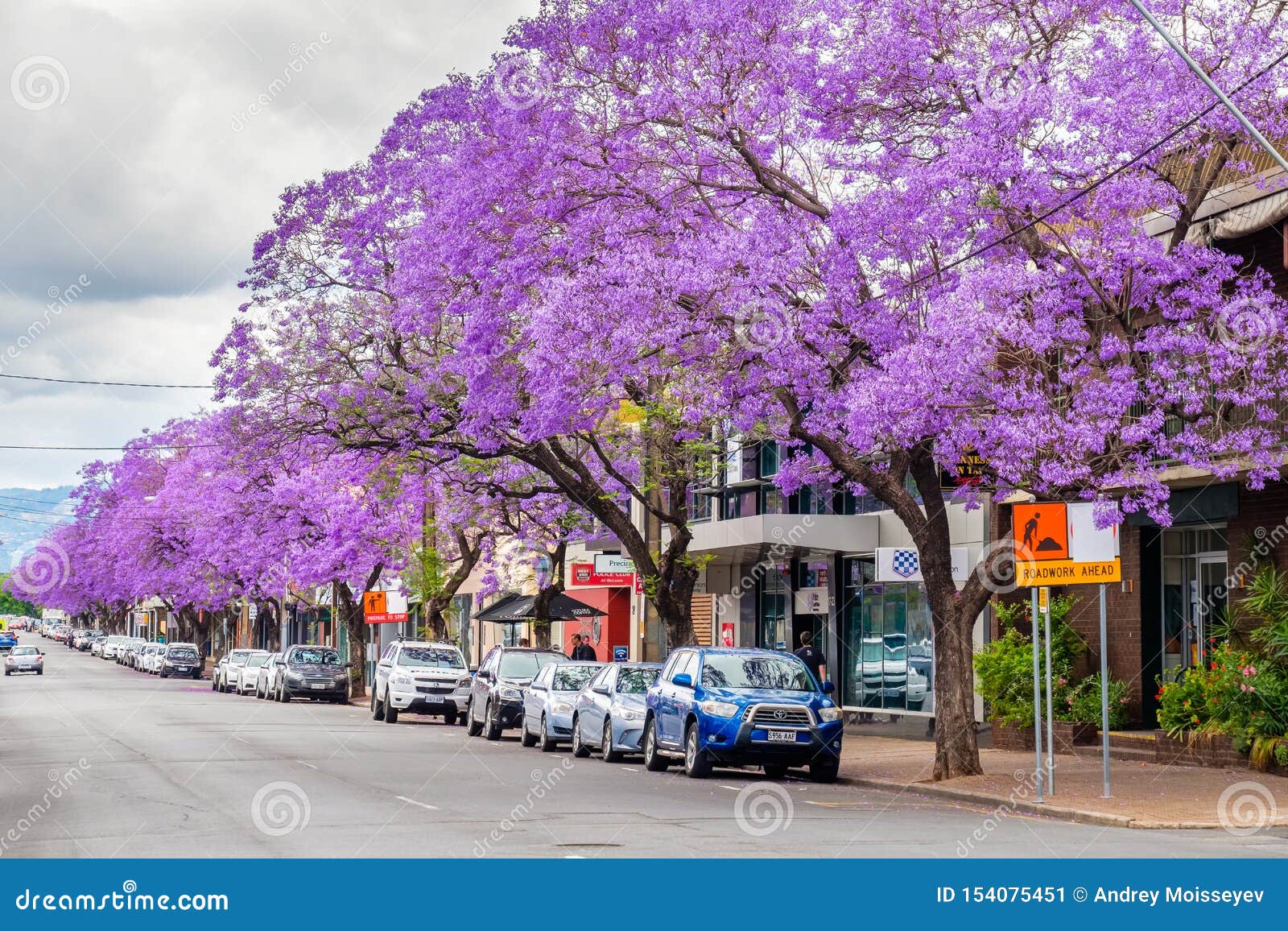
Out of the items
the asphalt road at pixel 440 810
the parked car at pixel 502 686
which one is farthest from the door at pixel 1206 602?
the parked car at pixel 502 686

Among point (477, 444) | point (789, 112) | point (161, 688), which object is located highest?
point (789, 112)

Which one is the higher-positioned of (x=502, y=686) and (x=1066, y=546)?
(x=1066, y=546)

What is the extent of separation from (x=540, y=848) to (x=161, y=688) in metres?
47.5

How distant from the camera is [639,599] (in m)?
44.2

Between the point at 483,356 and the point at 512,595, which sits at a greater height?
the point at 483,356

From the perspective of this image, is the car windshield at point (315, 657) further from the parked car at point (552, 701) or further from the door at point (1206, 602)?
the door at point (1206, 602)

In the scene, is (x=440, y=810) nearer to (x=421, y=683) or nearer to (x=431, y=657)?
A: (x=421, y=683)

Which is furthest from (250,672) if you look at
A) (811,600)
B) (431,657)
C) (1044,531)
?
(1044,531)

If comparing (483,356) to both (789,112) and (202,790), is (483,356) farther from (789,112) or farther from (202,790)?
(202,790)

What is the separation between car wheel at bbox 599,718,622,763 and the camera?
79.9 ft

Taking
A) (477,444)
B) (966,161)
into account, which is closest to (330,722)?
(477,444)

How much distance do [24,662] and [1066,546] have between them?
6208 centimetres

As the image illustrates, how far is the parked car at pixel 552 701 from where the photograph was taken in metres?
27.0

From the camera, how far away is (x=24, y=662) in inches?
2778
